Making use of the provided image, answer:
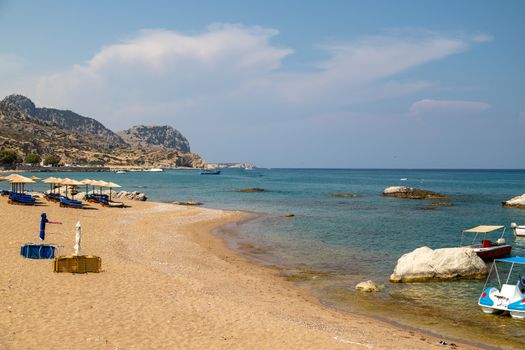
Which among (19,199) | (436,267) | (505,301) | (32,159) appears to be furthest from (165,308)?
(32,159)

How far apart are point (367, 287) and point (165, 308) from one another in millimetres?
9020

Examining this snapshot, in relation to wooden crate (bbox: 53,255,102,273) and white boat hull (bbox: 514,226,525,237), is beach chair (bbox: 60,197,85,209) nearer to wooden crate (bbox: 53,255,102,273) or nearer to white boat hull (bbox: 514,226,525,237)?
wooden crate (bbox: 53,255,102,273)

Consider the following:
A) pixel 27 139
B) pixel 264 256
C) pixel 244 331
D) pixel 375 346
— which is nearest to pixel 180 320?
pixel 244 331

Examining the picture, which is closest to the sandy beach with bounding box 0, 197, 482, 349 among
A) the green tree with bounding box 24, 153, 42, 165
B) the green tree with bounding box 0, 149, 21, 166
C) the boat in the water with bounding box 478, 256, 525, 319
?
the boat in the water with bounding box 478, 256, 525, 319

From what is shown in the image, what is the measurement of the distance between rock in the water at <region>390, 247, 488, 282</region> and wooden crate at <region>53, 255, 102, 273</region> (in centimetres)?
1323

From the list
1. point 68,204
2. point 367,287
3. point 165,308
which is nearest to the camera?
point 165,308

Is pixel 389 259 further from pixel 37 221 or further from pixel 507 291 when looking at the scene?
pixel 37 221

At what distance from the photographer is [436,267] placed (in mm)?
20609

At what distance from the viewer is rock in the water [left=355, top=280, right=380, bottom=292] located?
61.0 ft

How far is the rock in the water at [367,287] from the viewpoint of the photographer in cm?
1859

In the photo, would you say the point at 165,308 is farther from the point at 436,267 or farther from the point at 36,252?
the point at 436,267

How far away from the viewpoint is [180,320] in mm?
12625

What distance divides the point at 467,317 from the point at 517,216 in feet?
136

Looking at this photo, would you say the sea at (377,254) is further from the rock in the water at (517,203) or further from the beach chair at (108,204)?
the beach chair at (108,204)
